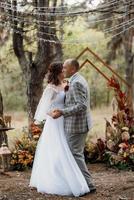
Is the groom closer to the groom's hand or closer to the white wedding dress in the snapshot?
the groom's hand

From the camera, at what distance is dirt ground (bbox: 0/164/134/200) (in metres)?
7.43

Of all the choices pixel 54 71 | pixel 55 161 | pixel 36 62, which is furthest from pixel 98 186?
pixel 36 62

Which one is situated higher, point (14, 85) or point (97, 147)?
point (14, 85)

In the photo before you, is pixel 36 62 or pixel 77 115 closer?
pixel 77 115

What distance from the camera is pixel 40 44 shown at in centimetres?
1275

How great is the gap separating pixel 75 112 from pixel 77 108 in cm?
6

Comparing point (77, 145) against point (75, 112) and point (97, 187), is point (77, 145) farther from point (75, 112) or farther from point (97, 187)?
point (97, 187)

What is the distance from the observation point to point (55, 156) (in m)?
7.57

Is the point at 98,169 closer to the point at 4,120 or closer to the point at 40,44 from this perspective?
the point at 4,120

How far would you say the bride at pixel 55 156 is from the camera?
24.5 ft

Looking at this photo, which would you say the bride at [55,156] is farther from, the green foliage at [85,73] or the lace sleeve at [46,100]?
the green foliage at [85,73]

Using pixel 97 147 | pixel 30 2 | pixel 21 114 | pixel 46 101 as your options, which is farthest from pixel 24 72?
pixel 21 114

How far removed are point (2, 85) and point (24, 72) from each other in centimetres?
2002

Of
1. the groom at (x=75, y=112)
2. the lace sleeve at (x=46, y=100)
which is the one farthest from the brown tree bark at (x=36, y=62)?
the groom at (x=75, y=112)
